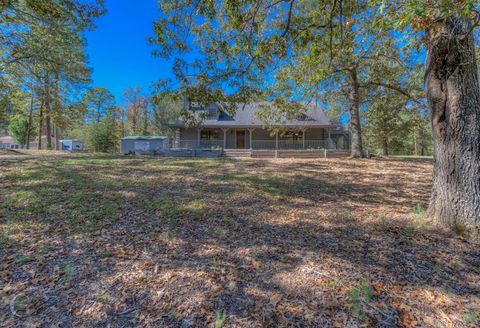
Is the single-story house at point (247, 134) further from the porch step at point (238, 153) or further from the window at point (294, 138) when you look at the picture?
the porch step at point (238, 153)

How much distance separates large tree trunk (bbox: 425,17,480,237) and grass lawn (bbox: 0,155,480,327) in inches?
17.9

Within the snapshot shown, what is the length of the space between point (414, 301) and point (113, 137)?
28.5m

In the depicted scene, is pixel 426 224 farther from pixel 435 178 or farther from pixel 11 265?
pixel 11 265

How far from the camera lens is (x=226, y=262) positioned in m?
2.70

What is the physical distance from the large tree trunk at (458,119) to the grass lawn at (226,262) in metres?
0.45

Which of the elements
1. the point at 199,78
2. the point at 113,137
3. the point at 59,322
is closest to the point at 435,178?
the point at 199,78

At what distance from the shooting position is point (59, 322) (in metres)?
1.88

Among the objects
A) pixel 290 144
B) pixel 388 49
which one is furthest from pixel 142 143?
pixel 388 49

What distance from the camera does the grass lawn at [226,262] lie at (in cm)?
197

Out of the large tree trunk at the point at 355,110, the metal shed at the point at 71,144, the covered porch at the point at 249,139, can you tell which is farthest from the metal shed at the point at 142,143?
the metal shed at the point at 71,144

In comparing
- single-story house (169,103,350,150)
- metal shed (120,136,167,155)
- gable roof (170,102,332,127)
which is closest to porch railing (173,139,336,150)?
single-story house (169,103,350,150)

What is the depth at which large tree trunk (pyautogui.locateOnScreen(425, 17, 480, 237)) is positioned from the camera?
3.23 m

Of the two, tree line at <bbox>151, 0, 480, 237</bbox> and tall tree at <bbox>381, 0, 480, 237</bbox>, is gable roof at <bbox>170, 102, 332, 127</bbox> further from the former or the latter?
tall tree at <bbox>381, 0, 480, 237</bbox>

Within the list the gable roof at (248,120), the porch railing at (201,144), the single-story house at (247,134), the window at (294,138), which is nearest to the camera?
the gable roof at (248,120)
